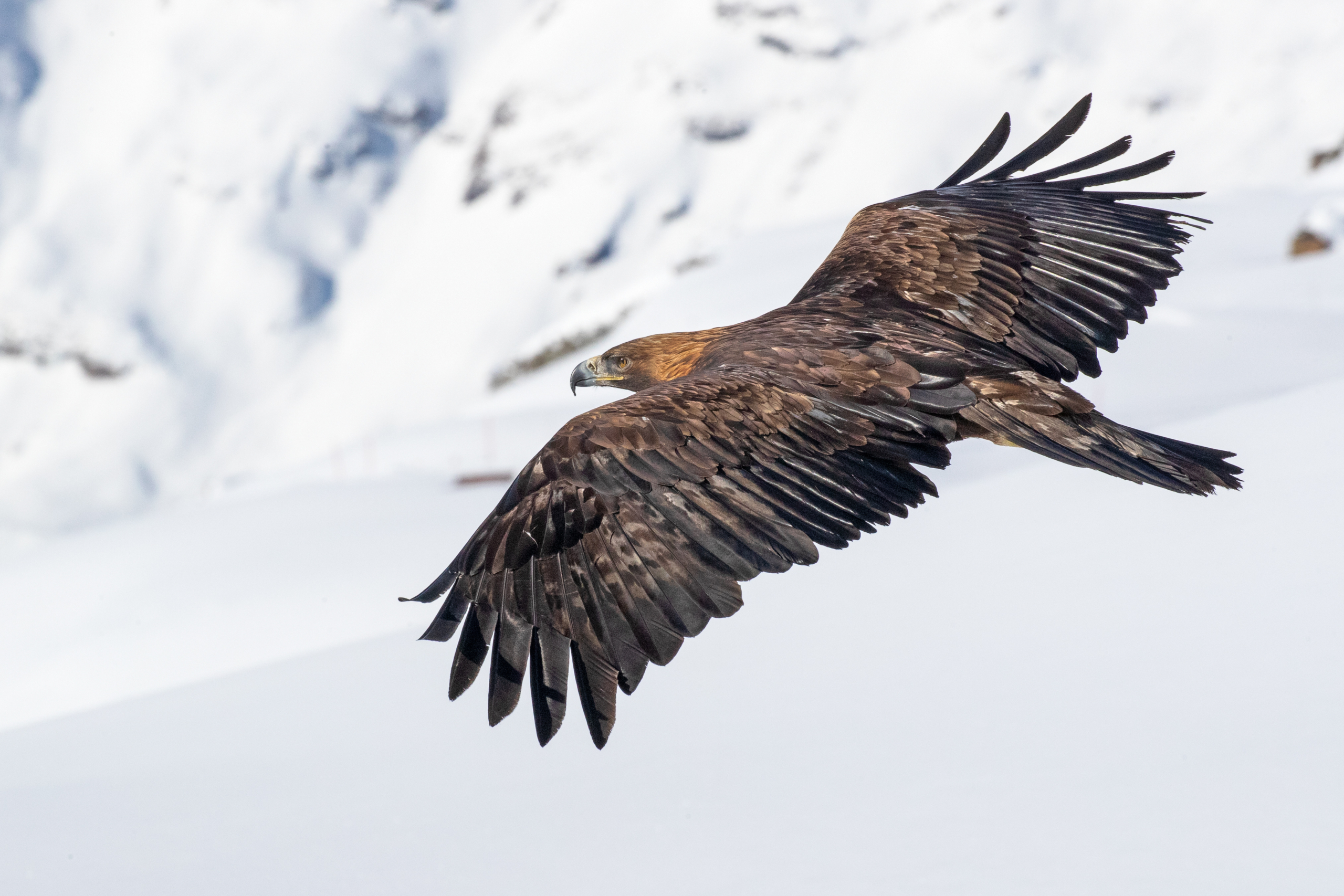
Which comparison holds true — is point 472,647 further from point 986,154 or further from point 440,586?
point 986,154

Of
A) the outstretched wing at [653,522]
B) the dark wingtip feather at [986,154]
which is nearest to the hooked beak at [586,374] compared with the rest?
the outstretched wing at [653,522]

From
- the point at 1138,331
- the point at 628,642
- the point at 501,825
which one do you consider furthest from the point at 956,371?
the point at 1138,331

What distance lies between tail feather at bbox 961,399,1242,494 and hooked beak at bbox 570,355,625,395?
150 centimetres

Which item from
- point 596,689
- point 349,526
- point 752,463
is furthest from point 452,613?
point 349,526

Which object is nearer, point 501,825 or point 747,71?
point 501,825

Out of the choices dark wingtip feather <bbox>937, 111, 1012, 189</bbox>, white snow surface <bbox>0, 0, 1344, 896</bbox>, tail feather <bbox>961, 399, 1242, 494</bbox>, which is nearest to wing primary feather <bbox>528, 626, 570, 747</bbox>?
white snow surface <bbox>0, 0, 1344, 896</bbox>

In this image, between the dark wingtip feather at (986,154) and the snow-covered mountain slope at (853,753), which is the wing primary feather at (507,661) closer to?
the snow-covered mountain slope at (853,753)

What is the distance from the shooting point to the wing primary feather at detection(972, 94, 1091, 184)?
4984 millimetres

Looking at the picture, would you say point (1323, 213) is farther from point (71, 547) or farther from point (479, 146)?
point (479, 146)

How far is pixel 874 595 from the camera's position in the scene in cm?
541

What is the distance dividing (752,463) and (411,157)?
356 feet

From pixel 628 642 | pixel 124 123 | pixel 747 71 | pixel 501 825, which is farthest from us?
pixel 124 123

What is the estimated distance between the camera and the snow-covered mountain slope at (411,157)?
3103 inches

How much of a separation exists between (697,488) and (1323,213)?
14.9m
